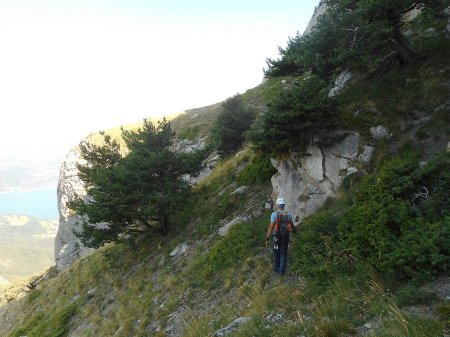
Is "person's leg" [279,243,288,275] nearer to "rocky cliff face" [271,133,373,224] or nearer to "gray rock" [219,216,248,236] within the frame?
"rocky cliff face" [271,133,373,224]

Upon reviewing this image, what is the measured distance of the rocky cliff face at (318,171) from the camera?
38.9 ft

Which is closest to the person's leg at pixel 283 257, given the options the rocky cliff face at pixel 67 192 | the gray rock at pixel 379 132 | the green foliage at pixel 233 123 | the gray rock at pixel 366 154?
the gray rock at pixel 366 154

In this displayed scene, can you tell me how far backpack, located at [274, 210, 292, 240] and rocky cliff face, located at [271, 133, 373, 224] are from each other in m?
2.57

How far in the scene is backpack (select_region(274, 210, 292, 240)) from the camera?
9.70m

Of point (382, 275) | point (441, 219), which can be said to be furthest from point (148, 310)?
point (441, 219)

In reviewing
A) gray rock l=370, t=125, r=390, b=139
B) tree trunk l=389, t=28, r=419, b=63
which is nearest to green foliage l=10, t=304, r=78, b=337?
gray rock l=370, t=125, r=390, b=139

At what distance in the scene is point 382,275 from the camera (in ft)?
22.2

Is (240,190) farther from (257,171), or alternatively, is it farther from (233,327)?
(233,327)

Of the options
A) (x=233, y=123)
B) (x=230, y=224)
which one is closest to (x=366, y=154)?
(x=230, y=224)

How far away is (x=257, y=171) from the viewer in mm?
16938

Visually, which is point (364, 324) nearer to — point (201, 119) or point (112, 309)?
point (112, 309)

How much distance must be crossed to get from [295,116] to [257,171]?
5478mm

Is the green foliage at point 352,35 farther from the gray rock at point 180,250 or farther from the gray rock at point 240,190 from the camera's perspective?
the gray rock at point 180,250

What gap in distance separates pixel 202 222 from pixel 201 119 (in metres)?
33.8
